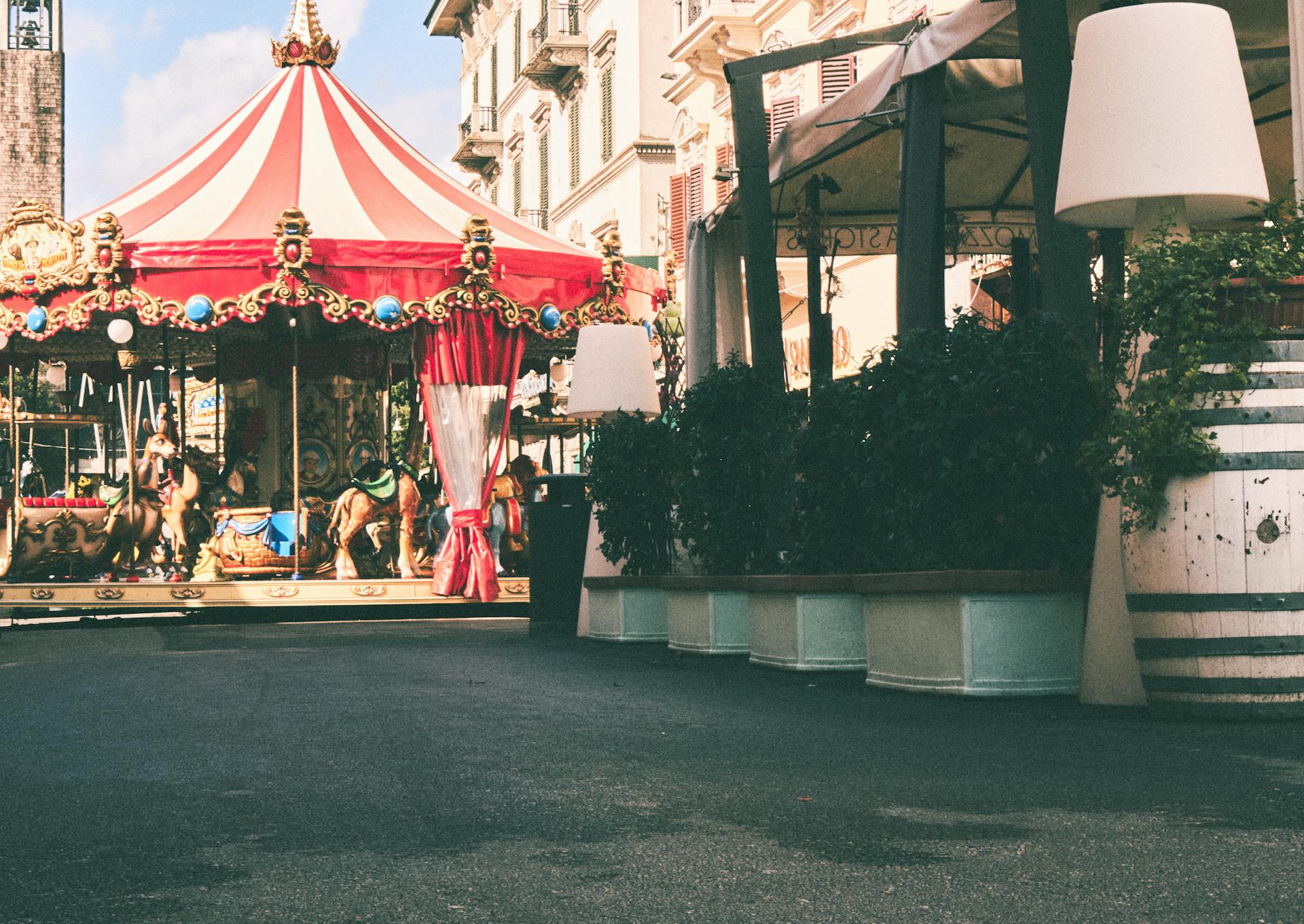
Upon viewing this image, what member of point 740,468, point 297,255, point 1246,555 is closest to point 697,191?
point 297,255

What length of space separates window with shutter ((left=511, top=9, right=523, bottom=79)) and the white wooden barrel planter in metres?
46.5

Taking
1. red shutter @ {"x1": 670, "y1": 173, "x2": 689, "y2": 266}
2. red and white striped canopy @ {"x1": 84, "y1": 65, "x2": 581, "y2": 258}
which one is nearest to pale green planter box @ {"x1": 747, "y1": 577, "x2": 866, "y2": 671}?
red and white striped canopy @ {"x1": 84, "y1": 65, "x2": 581, "y2": 258}

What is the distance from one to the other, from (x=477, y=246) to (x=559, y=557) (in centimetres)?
551

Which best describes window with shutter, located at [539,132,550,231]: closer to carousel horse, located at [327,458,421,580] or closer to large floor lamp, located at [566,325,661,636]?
carousel horse, located at [327,458,421,580]

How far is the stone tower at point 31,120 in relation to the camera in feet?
240

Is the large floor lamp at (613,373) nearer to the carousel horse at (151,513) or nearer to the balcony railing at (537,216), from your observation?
the carousel horse at (151,513)

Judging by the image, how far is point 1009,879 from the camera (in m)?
3.63

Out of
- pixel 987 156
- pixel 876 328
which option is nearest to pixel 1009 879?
pixel 987 156

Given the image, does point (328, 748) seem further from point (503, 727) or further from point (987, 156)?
point (987, 156)

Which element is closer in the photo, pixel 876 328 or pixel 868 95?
pixel 868 95

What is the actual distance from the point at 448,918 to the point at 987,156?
11405 mm

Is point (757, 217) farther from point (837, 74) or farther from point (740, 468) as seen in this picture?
point (837, 74)

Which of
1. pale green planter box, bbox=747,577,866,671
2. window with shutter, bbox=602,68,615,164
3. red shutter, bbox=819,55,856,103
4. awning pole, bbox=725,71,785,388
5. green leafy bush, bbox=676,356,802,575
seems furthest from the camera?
window with shutter, bbox=602,68,615,164

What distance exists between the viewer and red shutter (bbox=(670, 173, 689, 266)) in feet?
117
